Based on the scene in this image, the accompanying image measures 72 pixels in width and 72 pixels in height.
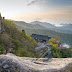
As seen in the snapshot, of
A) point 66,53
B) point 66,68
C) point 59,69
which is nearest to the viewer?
point 59,69

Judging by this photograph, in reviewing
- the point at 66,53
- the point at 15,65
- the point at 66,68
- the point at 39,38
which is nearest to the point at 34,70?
the point at 15,65

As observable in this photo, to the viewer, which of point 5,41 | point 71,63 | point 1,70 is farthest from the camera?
point 5,41

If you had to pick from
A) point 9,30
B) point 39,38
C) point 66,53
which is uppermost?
point 9,30

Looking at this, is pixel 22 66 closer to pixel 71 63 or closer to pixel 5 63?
pixel 5 63

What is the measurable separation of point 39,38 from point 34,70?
44.7 m

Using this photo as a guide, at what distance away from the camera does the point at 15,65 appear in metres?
4.69

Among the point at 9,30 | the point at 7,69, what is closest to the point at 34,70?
the point at 7,69

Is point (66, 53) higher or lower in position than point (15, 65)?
lower

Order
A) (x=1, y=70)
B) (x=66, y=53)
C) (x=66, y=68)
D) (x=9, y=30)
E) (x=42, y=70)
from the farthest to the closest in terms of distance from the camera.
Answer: (x=66, y=53)
(x=9, y=30)
(x=66, y=68)
(x=42, y=70)
(x=1, y=70)

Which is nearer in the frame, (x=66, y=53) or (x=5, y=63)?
(x=5, y=63)

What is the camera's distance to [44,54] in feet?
81.7

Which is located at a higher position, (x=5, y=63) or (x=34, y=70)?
(x=5, y=63)

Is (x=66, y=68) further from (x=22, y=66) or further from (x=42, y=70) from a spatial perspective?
(x=22, y=66)

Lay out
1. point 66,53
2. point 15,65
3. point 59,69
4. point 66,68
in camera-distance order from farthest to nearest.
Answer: point 66,53
point 66,68
point 59,69
point 15,65
